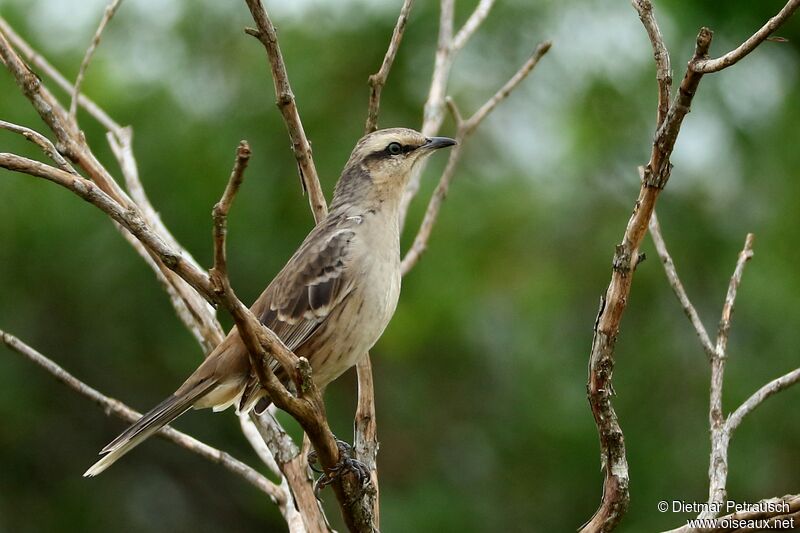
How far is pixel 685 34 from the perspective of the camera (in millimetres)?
6301

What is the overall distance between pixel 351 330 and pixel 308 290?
29 centimetres

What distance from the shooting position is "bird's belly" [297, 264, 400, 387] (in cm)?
419

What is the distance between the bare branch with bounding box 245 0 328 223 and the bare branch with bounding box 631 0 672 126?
4.08 feet

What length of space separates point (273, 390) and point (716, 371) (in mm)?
1565

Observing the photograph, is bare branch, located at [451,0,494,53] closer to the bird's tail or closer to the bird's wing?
the bird's wing

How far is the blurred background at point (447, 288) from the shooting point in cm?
596

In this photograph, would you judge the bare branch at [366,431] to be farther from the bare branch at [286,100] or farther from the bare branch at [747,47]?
the bare branch at [747,47]

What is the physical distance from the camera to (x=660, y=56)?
2.96 meters

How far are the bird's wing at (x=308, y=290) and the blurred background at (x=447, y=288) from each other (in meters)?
1.63

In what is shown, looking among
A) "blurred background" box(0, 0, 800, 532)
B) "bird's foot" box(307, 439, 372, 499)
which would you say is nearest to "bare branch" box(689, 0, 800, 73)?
"bird's foot" box(307, 439, 372, 499)

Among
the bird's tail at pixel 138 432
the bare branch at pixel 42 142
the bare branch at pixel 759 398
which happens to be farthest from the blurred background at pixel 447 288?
the bare branch at pixel 42 142

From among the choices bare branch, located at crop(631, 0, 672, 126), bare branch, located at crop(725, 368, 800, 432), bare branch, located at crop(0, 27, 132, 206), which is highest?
bare branch, located at crop(0, 27, 132, 206)

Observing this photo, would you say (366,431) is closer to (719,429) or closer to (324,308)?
(324,308)

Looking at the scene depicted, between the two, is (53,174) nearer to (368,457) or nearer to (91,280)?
(368,457)
